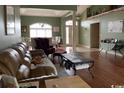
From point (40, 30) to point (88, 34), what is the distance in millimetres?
4272

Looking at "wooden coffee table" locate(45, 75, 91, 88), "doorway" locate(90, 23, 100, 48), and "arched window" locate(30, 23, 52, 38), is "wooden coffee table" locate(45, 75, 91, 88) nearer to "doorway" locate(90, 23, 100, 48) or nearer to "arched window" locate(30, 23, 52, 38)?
"doorway" locate(90, 23, 100, 48)

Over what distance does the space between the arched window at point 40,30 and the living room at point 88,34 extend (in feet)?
0.30

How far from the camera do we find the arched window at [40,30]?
13.4 metres

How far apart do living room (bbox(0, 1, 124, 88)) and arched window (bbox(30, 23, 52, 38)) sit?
9cm

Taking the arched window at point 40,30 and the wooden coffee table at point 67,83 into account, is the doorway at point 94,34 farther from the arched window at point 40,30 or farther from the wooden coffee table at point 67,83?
the wooden coffee table at point 67,83

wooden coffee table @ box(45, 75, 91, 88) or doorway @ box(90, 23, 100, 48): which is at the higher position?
doorway @ box(90, 23, 100, 48)

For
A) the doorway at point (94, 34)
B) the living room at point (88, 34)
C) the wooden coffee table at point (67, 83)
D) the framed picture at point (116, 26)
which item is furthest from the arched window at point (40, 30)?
the wooden coffee table at point (67, 83)

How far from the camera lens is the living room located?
390 centimetres

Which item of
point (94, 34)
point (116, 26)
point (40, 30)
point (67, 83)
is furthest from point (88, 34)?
point (67, 83)

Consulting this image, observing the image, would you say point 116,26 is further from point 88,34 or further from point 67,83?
point 67,83

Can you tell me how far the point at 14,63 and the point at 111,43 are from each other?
21.1 ft

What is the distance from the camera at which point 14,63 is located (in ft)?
7.93

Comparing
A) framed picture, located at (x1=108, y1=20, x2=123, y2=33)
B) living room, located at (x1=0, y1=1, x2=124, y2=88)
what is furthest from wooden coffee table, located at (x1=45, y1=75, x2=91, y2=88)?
framed picture, located at (x1=108, y1=20, x2=123, y2=33)
